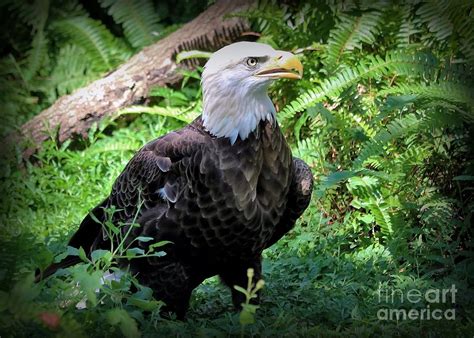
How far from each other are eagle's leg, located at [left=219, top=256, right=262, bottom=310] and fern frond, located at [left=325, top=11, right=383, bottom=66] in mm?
2631

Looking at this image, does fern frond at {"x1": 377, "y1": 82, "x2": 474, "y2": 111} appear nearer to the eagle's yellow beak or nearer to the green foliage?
the eagle's yellow beak

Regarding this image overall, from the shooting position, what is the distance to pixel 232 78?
4691 millimetres

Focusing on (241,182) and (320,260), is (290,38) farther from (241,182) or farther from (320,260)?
(241,182)

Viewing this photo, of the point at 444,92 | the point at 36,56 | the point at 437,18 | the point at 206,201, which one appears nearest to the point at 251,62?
the point at 206,201

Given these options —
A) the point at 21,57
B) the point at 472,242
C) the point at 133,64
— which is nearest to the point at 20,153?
the point at 133,64

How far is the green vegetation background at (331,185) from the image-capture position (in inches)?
169

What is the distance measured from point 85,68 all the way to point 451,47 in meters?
4.38

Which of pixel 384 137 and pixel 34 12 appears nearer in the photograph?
pixel 384 137

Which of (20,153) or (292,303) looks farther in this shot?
(20,153)

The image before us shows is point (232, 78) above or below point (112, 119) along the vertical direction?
above

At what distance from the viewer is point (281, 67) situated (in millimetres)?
A: 4699

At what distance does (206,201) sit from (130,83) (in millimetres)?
3943

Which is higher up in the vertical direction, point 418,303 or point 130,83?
point 130,83

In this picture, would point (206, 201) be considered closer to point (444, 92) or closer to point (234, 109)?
point (234, 109)
